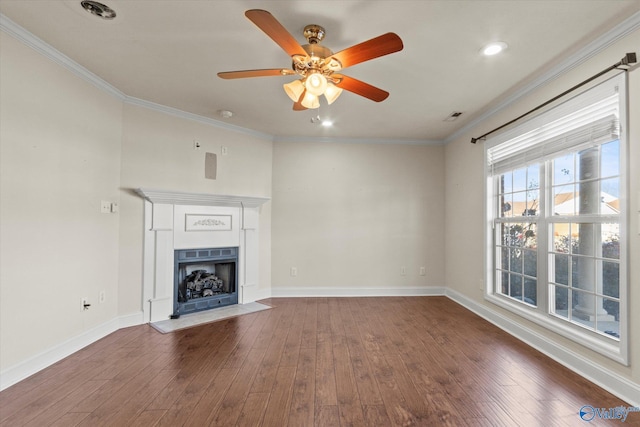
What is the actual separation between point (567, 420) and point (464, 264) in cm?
256

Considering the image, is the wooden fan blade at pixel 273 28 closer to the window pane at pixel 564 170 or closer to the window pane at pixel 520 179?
the window pane at pixel 564 170

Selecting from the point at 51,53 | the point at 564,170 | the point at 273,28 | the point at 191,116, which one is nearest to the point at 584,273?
the point at 564,170

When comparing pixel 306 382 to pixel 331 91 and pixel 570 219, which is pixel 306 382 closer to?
pixel 331 91

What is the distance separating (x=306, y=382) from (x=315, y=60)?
2.33m

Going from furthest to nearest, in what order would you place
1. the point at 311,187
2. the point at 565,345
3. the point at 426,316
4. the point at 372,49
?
the point at 311,187, the point at 426,316, the point at 565,345, the point at 372,49

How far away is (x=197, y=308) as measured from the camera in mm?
3842

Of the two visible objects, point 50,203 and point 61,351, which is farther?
point 61,351

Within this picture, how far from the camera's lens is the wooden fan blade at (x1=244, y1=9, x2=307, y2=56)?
1.50 metres

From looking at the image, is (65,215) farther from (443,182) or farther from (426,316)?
(443,182)

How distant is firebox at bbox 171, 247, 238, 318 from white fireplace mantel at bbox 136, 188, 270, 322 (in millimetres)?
78

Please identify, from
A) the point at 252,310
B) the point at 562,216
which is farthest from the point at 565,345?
the point at 252,310

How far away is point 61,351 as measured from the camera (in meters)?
2.54

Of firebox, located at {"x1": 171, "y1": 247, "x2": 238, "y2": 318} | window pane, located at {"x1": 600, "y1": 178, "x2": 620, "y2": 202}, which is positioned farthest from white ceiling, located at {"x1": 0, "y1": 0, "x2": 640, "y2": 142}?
firebox, located at {"x1": 171, "y1": 247, "x2": 238, "y2": 318}

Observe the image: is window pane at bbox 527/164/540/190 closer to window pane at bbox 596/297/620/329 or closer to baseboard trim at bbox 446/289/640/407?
window pane at bbox 596/297/620/329
